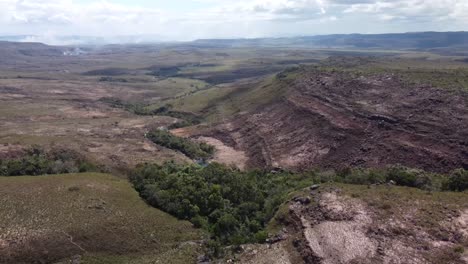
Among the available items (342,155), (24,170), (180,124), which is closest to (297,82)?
(180,124)

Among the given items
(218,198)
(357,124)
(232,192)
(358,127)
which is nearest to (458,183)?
(232,192)

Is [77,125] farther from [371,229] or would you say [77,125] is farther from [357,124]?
[371,229]

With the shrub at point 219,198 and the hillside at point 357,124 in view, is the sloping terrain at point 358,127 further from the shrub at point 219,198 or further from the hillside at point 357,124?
the shrub at point 219,198

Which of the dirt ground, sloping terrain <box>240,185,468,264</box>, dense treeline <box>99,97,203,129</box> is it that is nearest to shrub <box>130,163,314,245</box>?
sloping terrain <box>240,185,468,264</box>

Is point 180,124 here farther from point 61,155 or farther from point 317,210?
point 317,210

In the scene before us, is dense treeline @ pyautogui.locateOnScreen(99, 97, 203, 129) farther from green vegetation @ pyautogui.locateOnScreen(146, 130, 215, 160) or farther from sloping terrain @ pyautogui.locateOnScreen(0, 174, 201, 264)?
sloping terrain @ pyautogui.locateOnScreen(0, 174, 201, 264)
